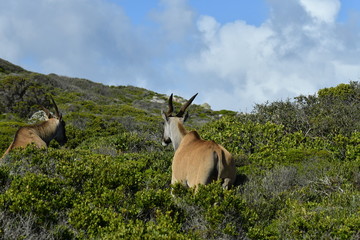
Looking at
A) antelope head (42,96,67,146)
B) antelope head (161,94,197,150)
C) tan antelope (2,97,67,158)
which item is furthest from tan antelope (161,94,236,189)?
antelope head (42,96,67,146)

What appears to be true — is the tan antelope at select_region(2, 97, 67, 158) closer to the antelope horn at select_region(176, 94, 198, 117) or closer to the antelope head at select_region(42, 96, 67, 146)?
the antelope head at select_region(42, 96, 67, 146)

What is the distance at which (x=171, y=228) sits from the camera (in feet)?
17.0

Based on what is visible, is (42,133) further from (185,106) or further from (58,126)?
(185,106)

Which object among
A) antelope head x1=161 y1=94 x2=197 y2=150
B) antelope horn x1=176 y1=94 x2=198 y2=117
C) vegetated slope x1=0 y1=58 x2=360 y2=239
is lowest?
vegetated slope x1=0 y1=58 x2=360 y2=239

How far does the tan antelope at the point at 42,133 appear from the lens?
11633mm

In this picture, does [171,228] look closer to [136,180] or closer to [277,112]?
[136,180]

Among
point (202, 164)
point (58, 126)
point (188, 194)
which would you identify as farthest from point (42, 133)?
point (188, 194)

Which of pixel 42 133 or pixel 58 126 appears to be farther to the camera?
pixel 58 126

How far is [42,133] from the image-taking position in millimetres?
13375

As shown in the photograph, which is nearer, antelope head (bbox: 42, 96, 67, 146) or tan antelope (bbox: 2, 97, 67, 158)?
tan antelope (bbox: 2, 97, 67, 158)

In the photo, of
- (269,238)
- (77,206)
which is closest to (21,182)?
(77,206)

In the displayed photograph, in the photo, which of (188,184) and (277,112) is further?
(277,112)

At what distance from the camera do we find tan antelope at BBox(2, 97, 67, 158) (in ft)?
38.2

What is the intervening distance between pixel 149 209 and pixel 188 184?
1343 millimetres
